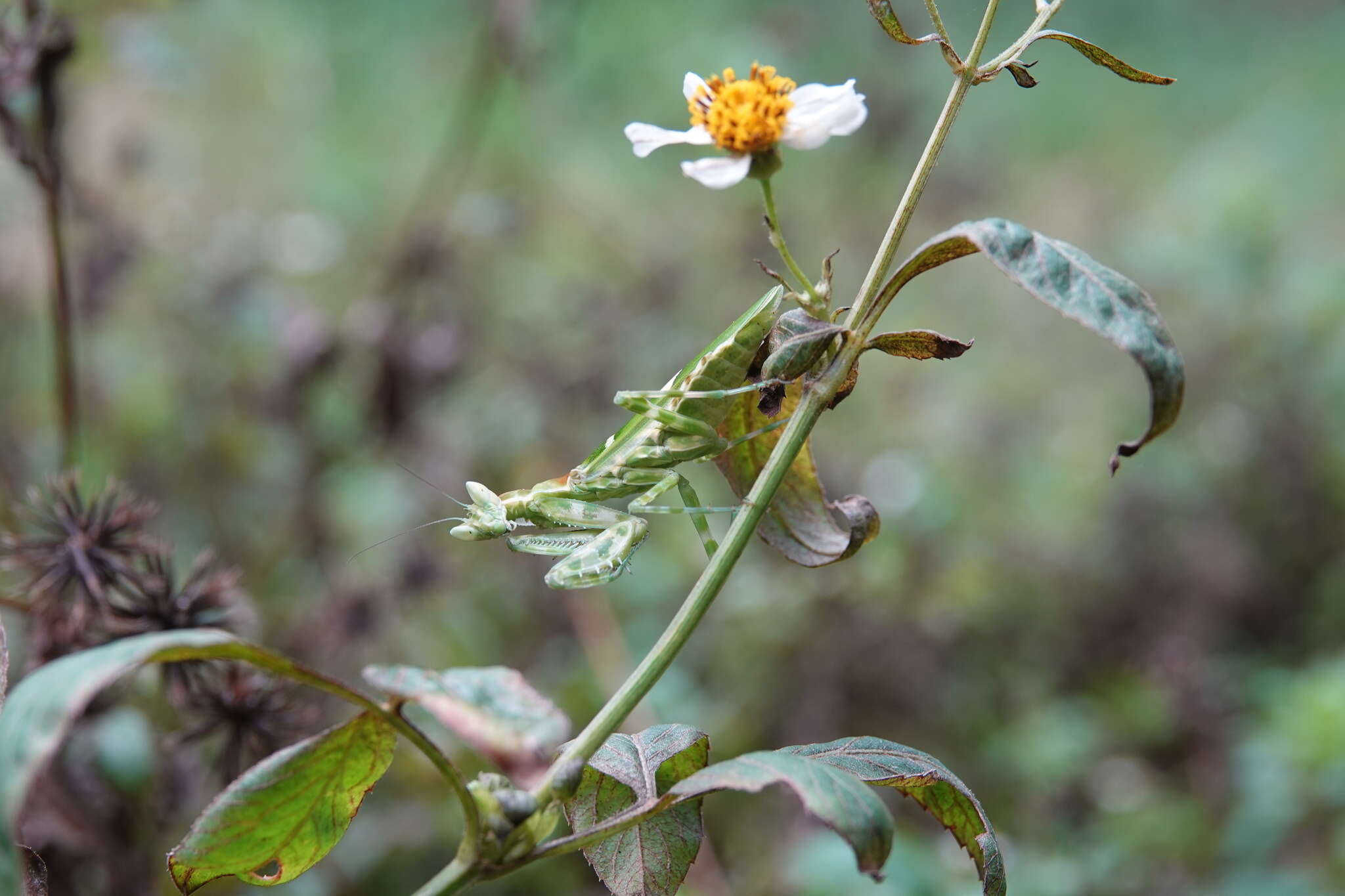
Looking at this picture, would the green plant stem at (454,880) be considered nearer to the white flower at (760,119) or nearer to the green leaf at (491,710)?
the green leaf at (491,710)

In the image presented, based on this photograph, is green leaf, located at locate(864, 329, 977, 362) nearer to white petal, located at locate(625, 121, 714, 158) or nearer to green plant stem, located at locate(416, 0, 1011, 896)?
green plant stem, located at locate(416, 0, 1011, 896)

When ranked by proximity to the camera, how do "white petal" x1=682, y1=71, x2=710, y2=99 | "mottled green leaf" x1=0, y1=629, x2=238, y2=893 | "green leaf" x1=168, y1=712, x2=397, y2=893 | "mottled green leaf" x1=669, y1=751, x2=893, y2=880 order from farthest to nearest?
"white petal" x1=682, y1=71, x2=710, y2=99, "green leaf" x1=168, y1=712, x2=397, y2=893, "mottled green leaf" x1=669, y1=751, x2=893, y2=880, "mottled green leaf" x1=0, y1=629, x2=238, y2=893

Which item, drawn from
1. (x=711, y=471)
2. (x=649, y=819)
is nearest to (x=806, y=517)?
(x=649, y=819)

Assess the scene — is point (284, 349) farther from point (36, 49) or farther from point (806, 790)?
point (806, 790)

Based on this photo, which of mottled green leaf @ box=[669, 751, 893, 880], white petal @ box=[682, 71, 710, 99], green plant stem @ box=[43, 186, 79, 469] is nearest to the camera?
mottled green leaf @ box=[669, 751, 893, 880]

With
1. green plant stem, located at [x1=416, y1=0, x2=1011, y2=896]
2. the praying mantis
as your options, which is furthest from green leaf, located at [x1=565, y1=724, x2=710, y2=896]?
the praying mantis

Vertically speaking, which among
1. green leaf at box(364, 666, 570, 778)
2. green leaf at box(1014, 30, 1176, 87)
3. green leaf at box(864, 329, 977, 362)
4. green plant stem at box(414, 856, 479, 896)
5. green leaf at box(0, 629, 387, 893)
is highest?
green leaf at box(1014, 30, 1176, 87)

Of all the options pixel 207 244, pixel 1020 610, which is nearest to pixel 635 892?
pixel 1020 610

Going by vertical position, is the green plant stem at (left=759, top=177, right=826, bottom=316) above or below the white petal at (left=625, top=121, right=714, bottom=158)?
below
